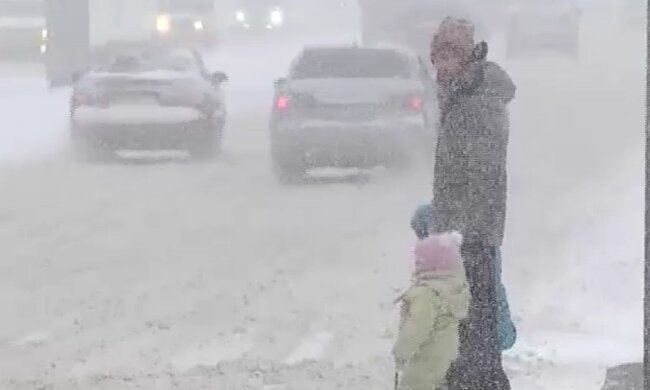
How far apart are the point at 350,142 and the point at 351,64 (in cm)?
153

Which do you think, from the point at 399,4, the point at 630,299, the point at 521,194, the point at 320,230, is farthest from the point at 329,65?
the point at 399,4

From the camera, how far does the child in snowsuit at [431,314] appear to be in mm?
4370

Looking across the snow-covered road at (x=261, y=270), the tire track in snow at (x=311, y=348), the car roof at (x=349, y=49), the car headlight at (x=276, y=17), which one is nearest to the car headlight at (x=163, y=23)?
the car headlight at (x=276, y=17)

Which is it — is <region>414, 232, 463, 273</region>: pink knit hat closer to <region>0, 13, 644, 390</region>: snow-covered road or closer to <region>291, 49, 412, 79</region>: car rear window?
<region>0, 13, 644, 390</region>: snow-covered road

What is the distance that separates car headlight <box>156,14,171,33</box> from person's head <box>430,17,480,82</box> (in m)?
46.4

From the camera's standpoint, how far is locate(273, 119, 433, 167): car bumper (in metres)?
13.9

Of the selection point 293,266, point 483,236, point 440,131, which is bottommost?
point 293,266

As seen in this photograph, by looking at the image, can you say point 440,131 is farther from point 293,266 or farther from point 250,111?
point 250,111

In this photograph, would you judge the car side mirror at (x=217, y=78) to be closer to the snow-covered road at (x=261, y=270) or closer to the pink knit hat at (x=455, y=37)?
the snow-covered road at (x=261, y=270)

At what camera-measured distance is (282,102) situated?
14.3m

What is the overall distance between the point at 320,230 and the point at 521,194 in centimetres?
312

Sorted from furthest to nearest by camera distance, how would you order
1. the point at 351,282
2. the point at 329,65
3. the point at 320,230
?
the point at 329,65
the point at 320,230
the point at 351,282

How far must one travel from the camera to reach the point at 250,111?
1049 inches

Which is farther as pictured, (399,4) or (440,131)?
(399,4)
